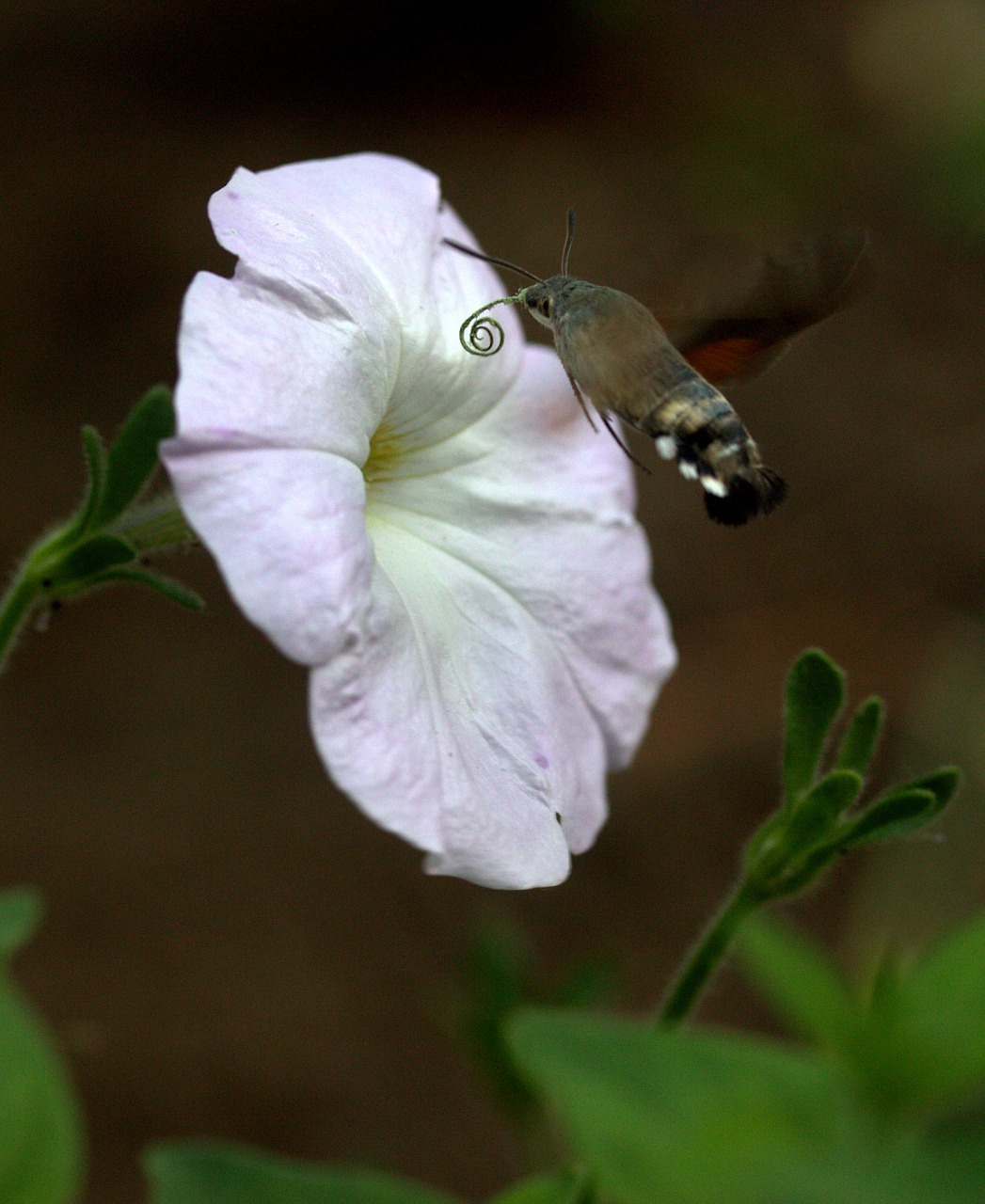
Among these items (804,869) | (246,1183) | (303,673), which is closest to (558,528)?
(804,869)

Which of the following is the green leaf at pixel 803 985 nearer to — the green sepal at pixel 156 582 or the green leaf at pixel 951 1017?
the green leaf at pixel 951 1017

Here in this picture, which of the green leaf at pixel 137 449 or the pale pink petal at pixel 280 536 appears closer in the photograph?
the pale pink petal at pixel 280 536

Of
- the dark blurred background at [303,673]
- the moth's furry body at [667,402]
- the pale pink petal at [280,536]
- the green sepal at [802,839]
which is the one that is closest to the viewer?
the pale pink petal at [280,536]

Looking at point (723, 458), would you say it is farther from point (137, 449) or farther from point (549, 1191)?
point (549, 1191)

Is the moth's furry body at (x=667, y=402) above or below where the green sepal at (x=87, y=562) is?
above

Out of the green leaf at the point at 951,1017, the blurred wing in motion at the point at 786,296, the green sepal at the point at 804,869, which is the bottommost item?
the green leaf at the point at 951,1017

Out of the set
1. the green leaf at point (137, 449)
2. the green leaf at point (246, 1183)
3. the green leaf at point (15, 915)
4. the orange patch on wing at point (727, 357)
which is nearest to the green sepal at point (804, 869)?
the orange patch on wing at point (727, 357)

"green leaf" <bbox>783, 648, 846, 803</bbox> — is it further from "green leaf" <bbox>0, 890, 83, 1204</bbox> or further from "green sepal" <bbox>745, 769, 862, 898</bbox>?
"green leaf" <bbox>0, 890, 83, 1204</bbox>
